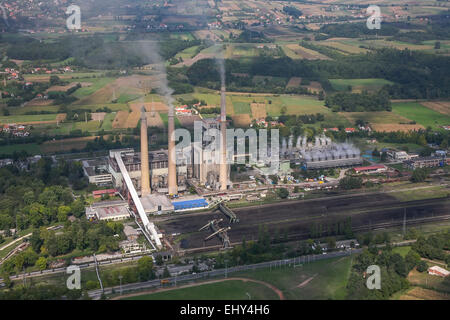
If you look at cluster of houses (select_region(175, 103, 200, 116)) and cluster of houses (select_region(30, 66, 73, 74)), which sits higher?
cluster of houses (select_region(30, 66, 73, 74))

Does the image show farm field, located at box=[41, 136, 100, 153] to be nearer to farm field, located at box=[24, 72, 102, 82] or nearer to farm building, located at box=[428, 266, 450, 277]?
farm field, located at box=[24, 72, 102, 82]

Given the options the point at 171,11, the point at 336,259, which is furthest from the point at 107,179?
the point at 171,11

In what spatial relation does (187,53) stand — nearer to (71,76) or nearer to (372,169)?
(71,76)

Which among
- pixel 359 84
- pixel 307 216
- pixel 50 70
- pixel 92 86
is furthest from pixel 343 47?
pixel 307 216

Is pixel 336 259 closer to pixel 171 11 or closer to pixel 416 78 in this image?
pixel 416 78

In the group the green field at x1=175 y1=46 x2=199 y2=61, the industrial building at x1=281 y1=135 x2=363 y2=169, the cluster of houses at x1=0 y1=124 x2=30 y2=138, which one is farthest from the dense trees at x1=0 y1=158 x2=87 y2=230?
the green field at x1=175 y1=46 x2=199 y2=61

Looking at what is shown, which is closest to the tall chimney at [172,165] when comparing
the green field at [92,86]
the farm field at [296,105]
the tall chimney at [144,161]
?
the tall chimney at [144,161]

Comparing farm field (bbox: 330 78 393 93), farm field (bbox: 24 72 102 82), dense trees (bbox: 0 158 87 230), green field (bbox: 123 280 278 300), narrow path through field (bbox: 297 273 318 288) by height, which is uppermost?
farm field (bbox: 24 72 102 82)
